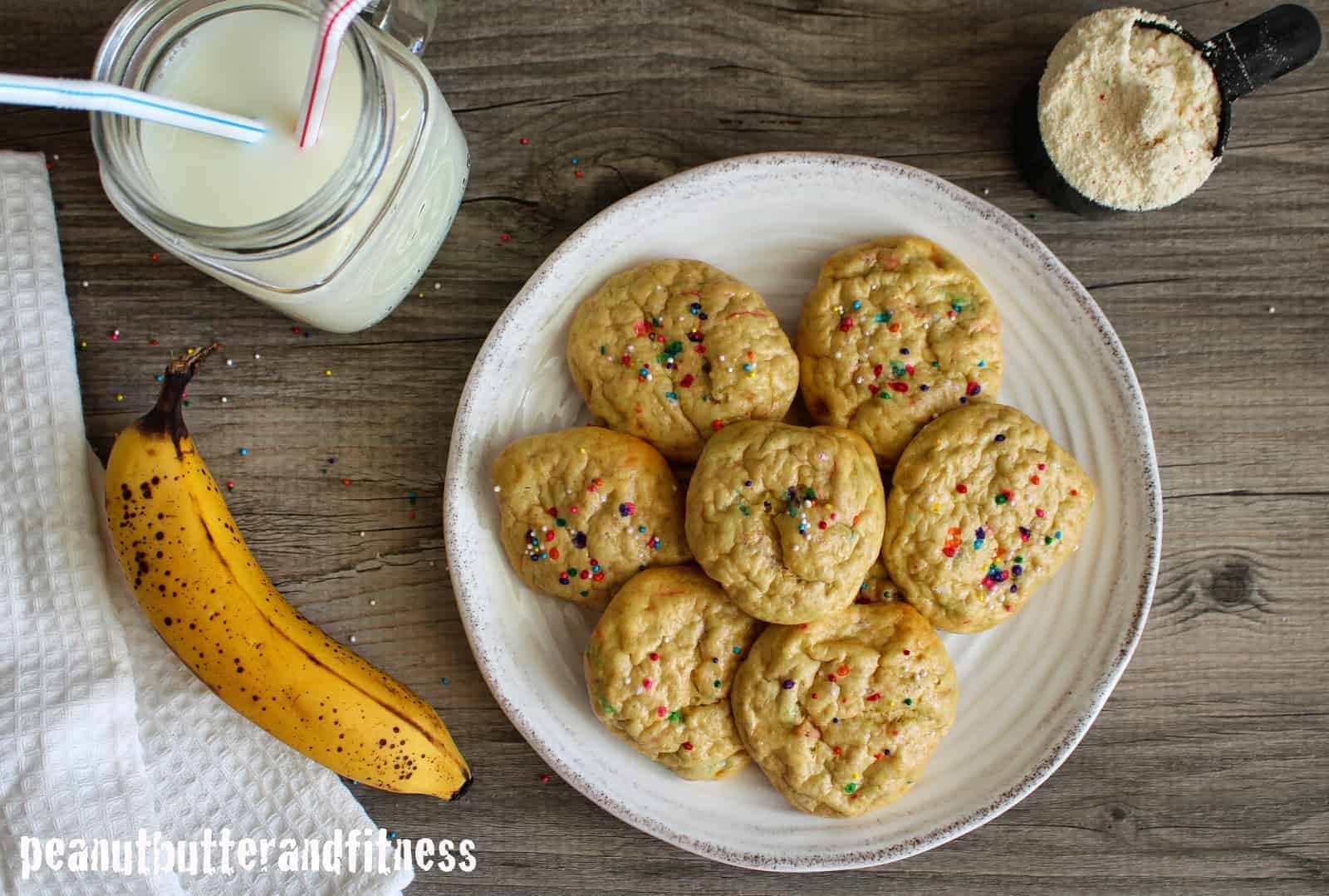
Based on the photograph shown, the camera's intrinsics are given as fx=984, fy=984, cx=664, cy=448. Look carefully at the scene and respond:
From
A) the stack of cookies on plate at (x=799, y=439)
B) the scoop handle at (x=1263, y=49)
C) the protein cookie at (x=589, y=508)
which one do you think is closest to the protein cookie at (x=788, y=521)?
the stack of cookies on plate at (x=799, y=439)

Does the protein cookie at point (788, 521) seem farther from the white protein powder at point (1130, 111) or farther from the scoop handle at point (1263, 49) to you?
the scoop handle at point (1263, 49)

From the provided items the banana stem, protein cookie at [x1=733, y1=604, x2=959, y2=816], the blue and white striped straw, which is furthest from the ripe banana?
protein cookie at [x1=733, y1=604, x2=959, y2=816]

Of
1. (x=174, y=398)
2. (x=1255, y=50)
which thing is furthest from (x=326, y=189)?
(x=1255, y=50)

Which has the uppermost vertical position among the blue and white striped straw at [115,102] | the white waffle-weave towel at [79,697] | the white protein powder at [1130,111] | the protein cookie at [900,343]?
the blue and white striped straw at [115,102]

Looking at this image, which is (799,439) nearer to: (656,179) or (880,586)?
(880,586)

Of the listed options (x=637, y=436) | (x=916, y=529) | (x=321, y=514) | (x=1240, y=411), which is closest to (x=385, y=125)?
(x=637, y=436)

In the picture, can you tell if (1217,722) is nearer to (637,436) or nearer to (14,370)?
(637,436)

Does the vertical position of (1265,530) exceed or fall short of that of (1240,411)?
it falls short
